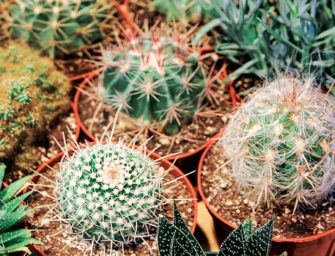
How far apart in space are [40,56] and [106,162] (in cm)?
81

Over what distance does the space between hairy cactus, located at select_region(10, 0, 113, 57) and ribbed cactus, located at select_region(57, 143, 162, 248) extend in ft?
2.35

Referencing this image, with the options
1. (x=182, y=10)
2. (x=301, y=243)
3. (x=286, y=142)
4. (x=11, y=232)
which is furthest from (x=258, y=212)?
(x=182, y=10)

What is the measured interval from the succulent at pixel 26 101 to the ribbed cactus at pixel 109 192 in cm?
31

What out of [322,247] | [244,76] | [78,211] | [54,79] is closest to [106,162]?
[78,211]

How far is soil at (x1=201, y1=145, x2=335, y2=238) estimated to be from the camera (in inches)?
53.1

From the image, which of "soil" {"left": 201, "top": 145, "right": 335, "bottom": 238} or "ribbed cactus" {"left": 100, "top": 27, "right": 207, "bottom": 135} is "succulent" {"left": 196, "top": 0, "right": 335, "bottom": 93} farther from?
"soil" {"left": 201, "top": 145, "right": 335, "bottom": 238}

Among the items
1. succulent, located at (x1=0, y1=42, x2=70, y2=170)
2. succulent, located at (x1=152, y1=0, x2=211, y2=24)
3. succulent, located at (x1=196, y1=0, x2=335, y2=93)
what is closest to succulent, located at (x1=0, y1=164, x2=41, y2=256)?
succulent, located at (x1=0, y1=42, x2=70, y2=170)

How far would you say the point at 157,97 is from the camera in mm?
1528

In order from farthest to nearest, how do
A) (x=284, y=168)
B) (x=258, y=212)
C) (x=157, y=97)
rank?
(x=157, y=97) < (x=258, y=212) < (x=284, y=168)

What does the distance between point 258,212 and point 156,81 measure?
545 millimetres

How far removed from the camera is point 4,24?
74.5 inches

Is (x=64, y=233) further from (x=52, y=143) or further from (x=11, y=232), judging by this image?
(x=52, y=143)

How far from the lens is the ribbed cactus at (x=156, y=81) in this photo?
1488 millimetres

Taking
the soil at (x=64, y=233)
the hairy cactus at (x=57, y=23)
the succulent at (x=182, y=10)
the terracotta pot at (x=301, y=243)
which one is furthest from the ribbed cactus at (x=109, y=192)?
the succulent at (x=182, y=10)
